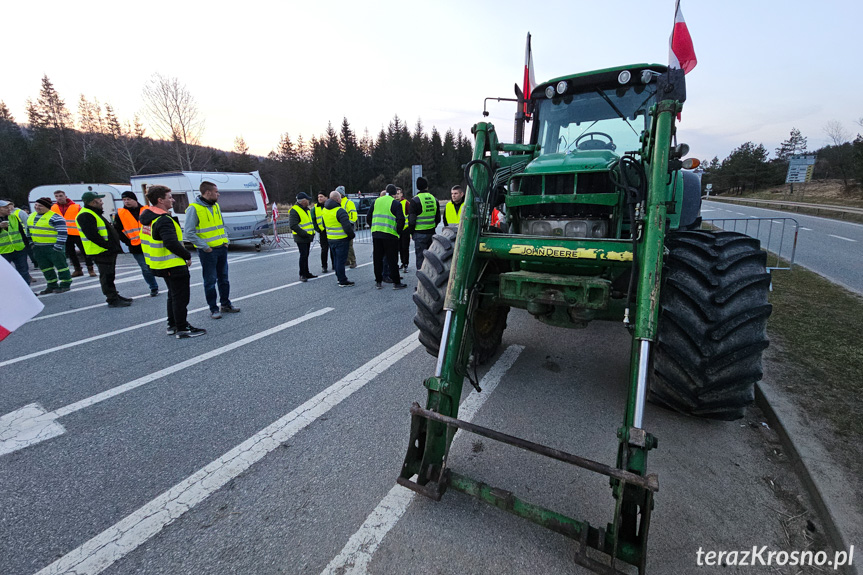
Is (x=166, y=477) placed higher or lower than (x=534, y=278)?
lower

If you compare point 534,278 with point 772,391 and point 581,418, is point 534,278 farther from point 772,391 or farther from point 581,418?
point 772,391

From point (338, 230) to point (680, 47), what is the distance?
6113 mm

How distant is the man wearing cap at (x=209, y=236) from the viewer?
5637 mm

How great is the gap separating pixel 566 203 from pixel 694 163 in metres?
1.42

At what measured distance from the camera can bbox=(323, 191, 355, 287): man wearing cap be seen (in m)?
7.86

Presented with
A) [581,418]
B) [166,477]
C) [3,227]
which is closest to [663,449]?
[581,418]

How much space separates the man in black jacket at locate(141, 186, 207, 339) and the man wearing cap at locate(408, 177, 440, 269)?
3875 mm

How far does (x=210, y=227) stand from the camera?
5.79 m

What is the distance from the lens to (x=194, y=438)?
3.06 metres

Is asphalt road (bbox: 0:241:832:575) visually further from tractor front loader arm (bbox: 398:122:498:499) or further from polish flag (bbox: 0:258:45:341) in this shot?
polish flag (bbox: 0:258:45:341)

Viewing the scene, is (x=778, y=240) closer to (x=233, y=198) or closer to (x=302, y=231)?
(x=302, y=231)

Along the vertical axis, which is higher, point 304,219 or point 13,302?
point 304,219

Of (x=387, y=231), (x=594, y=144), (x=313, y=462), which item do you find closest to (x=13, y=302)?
(x=313, y=462)

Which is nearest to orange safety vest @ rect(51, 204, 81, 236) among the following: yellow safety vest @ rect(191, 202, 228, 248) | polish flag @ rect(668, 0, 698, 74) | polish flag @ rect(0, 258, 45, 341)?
yellow safety vest @ rect(191, 202, 228, 248)
